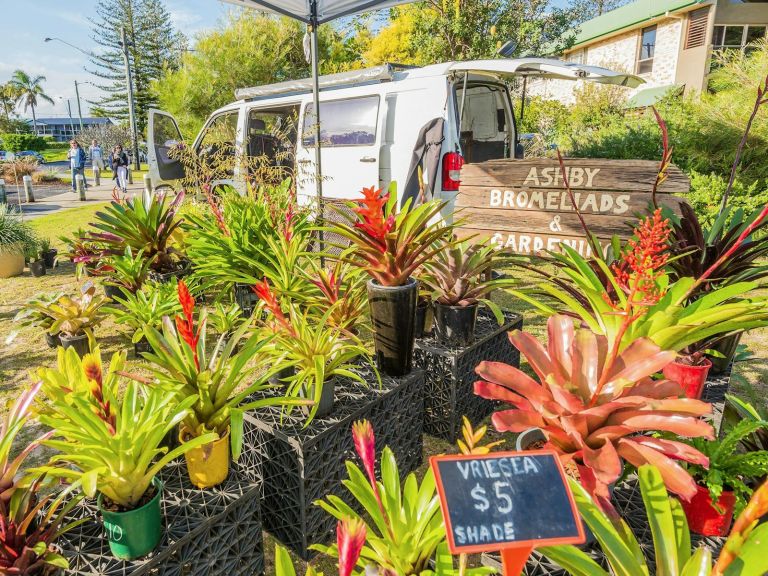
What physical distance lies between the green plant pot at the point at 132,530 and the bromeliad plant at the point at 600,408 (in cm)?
104

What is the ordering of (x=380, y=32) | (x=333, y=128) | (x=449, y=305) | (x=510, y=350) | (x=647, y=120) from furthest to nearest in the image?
1. (x=380, y=32)
2. (x=647, y=120)
3. (x=333, y=128)
4. (x=510, y=350)
5. (x=449, y=305)

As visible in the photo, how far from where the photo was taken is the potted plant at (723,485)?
4.64 ft

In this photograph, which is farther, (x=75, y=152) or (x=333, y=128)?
(x=75, y=152)

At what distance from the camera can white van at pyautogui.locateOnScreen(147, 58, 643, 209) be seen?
5.16 metres

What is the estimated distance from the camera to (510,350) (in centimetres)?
317

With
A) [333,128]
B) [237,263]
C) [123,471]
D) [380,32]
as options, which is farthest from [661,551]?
[380,32]

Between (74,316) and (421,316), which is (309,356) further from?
(74,316)

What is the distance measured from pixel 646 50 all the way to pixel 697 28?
268 cm

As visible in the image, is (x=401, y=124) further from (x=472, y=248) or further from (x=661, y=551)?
(x=661, y=551)

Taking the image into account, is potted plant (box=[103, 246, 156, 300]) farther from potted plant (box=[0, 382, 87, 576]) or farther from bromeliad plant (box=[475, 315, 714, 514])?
bromeliad plant (box=[475, 315, 714, 514])

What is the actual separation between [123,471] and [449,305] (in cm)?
175

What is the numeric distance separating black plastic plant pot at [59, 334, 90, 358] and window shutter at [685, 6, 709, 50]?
20051 mm

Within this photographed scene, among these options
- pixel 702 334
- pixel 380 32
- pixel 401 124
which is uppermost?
pixel 380 32

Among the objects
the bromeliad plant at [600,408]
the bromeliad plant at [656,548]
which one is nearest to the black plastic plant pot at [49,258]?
the bromeliad plant at [600,408]
